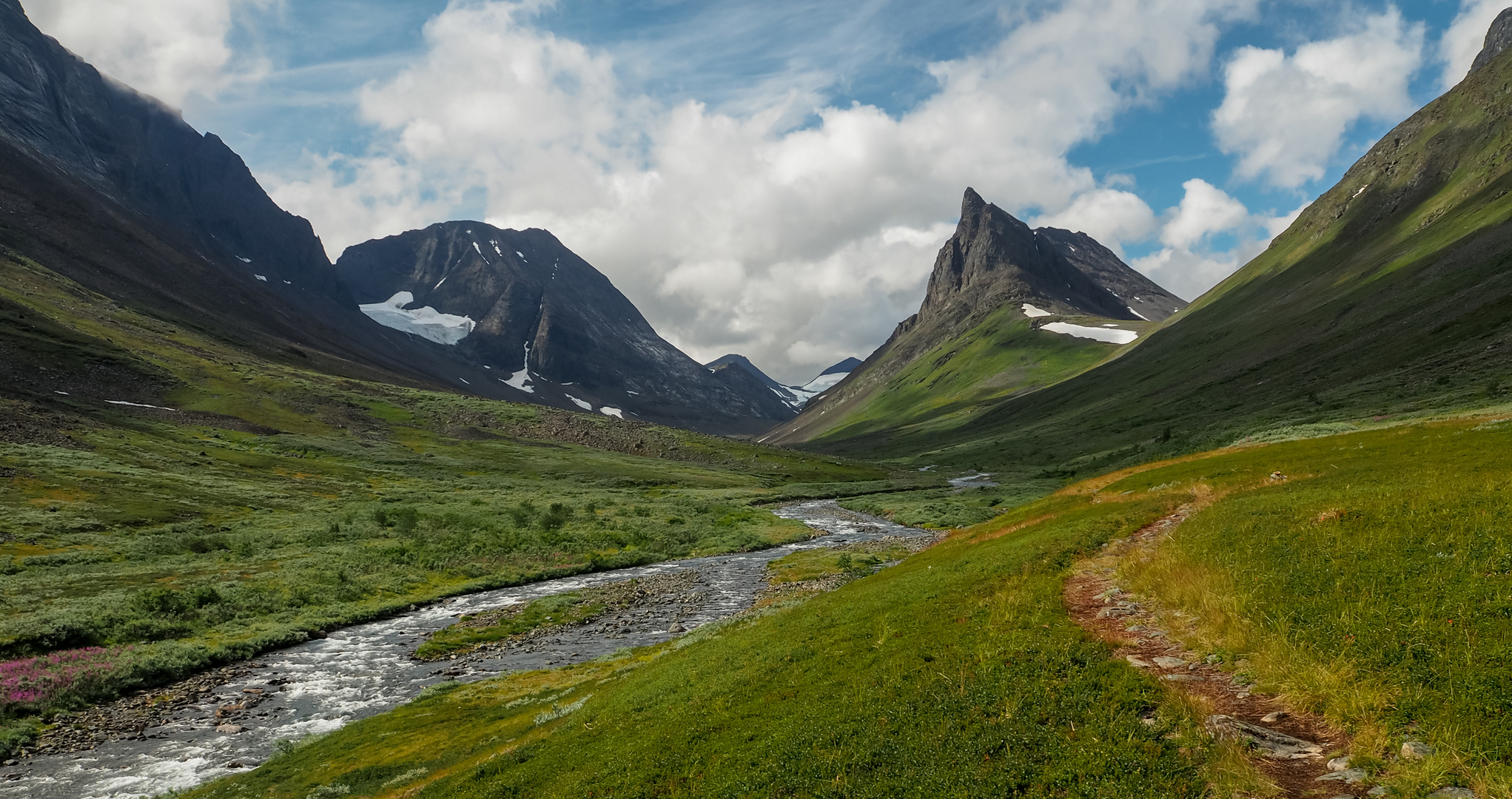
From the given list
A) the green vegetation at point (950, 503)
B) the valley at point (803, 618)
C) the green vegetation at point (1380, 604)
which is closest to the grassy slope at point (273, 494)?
the valley at point (803, 618)

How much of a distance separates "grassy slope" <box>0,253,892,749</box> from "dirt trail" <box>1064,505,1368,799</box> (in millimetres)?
45447

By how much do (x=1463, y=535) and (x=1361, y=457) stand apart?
91.7 ft

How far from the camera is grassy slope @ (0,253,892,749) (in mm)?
45781

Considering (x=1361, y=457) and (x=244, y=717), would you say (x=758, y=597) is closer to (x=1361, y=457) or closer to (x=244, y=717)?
(x=244, y=717)

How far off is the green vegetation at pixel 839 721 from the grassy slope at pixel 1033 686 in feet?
0.25

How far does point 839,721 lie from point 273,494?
3755 inches

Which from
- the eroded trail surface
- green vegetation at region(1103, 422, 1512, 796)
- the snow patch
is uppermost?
the snow patch

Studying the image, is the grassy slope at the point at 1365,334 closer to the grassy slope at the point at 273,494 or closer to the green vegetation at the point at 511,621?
the grassy slope at the point at 273,494

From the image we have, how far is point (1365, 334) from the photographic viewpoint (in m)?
118

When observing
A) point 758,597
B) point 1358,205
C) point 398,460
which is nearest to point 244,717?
point 758,597

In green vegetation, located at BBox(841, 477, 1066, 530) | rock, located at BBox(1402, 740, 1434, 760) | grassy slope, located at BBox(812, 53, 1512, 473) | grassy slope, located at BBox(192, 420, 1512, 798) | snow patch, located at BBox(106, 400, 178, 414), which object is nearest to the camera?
rock, located at BBox(1402, 740, 1434, 760)

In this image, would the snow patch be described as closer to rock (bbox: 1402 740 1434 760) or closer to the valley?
the valley

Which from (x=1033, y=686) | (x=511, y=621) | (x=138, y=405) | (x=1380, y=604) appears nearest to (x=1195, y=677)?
(x=1033, y=686)

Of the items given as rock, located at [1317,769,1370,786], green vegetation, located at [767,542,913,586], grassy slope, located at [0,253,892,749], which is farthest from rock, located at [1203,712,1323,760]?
grassy slope, located at [0,253,892,749]
